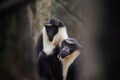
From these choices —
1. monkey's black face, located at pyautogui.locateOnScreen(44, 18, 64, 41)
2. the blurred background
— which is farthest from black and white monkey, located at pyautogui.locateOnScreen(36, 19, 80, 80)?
the blurred background

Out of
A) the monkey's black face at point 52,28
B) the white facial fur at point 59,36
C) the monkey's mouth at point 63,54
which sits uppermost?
the monkey's black face at point 52,28

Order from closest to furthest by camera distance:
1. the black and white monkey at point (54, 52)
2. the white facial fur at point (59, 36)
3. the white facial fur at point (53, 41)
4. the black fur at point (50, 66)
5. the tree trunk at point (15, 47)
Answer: the tree trunk at point (15, 47), the black and white monkey at point (54, 52), the black fur at point (50, 66), the white facial fur at point (53, 41), the white facial fur at point (59, 36)

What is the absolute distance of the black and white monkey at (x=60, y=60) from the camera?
20.3 ft

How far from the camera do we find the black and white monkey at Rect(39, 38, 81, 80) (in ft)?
20.3

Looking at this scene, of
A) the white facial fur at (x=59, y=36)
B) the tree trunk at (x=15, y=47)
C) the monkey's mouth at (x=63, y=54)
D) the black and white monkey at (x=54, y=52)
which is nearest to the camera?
the tree trunk at (x=15, y=47)

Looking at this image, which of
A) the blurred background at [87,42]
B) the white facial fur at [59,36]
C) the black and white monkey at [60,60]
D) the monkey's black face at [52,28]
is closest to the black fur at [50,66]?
the black and white monkey at [60,60]

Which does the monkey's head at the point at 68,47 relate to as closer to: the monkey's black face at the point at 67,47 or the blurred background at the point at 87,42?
the monkey's black face at the point at 67,47

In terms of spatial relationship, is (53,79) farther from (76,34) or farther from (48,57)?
(76,34)

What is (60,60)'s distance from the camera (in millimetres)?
6410

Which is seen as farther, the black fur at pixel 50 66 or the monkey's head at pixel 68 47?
the black fur at pixel 50 66

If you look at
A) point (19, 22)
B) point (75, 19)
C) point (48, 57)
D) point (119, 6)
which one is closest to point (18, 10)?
point (19, 22)

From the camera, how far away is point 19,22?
0.98 meters

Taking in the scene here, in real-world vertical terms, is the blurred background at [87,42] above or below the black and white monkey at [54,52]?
above

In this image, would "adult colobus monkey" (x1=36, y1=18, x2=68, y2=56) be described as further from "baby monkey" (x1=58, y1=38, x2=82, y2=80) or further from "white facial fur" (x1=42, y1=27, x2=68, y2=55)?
"baby monkey" (x1=58, y1=38, x2=82, y2=80)
